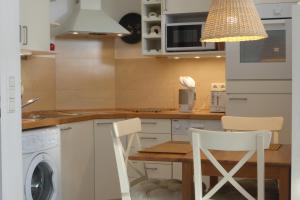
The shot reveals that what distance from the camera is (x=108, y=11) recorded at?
486cm

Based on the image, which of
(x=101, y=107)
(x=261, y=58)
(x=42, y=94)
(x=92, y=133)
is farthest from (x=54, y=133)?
(x=261, y=58)

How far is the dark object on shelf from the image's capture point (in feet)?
15.8

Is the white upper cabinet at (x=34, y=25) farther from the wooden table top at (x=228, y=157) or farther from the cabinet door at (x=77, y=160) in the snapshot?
the wooden table top at (x=228, y=157)

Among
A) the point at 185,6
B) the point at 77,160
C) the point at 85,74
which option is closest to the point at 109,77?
the point at 85,74

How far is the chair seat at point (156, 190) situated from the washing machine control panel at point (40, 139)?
2.65ft

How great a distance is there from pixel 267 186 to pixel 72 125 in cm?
171

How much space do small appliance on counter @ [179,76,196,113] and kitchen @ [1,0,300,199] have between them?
0.18 meters

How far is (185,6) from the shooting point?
14.3 feet

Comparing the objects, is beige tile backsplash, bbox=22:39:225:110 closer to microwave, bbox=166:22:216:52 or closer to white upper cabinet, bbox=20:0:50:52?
microwave, bbox=166:22:216:52

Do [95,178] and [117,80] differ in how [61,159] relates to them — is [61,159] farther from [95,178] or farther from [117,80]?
[117,80]

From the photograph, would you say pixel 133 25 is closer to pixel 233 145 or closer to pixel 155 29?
pixel 155 29

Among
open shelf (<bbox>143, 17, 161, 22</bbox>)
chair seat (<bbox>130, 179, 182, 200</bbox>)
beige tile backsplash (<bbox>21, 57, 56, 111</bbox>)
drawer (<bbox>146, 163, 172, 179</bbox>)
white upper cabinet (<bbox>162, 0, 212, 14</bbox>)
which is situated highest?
white upper cabinet (<bbox>162, 0, 212, 14</bbox>)

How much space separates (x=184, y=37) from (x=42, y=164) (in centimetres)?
179

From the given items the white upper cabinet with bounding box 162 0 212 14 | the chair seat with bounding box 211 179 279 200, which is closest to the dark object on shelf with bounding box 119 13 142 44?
the white upper cabinet with bounding box 162 0 212 14
